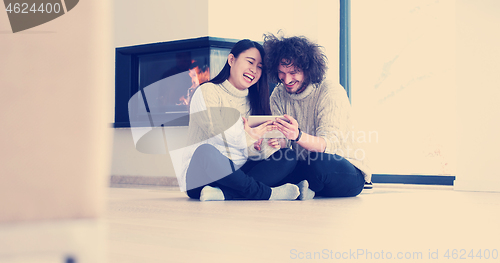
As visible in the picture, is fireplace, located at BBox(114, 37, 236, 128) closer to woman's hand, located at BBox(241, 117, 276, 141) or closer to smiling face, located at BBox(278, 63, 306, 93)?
smiling face, located at BBox(278, 63, 306, 93)

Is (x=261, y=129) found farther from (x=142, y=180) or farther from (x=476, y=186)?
(x=142, y=180)

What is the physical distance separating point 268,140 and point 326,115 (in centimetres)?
31

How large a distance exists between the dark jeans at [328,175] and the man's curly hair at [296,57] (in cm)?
41

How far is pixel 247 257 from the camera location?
862mm

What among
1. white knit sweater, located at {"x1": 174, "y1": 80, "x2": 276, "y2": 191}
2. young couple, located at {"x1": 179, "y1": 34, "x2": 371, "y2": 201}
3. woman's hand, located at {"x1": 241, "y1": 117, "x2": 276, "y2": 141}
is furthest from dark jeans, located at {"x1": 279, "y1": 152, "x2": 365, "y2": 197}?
woman's hand, located at {"x1": 241, "y1": 117, "x2": 276, "y2": 141}

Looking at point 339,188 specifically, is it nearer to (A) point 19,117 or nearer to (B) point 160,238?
(B) point 160,238

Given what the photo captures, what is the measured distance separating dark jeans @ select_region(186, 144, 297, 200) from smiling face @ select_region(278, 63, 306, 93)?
1.09 ft

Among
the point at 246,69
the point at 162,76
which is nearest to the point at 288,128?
the point at 246,69

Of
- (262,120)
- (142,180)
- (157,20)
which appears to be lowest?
(142,180)

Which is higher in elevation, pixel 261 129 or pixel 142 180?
pixel 261 129

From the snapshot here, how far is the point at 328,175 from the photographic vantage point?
220 centimetres

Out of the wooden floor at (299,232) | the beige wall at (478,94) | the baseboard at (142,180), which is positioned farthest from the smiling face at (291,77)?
the baseboard at (142,180)

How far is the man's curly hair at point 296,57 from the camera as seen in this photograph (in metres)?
2.22

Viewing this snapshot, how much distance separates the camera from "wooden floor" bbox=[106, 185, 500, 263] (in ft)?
2.90
